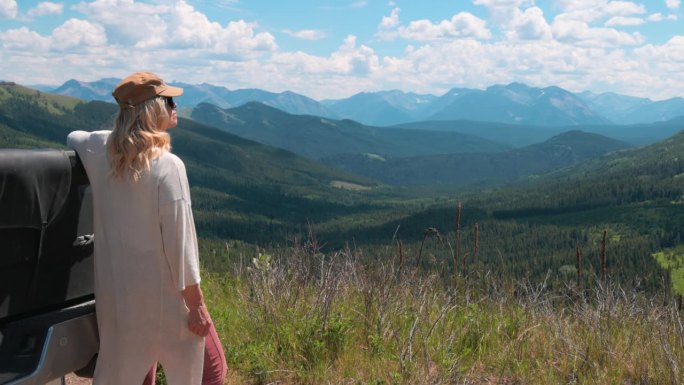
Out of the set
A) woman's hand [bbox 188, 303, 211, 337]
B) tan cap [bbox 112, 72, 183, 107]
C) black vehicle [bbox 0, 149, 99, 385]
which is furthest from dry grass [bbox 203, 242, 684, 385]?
tan cap [bbox 112, 72, 183, 107]

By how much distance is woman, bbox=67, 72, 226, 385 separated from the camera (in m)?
3.14

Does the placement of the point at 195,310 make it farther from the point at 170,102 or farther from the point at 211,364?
the point at 170,102

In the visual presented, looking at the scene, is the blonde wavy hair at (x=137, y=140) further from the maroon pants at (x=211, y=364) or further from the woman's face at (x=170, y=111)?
the maroon pants at (x=211, y=364)

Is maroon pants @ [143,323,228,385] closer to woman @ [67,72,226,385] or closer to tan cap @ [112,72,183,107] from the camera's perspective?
woman @ [67,72,226,385]

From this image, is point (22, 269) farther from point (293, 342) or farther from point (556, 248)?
point (556, 248)

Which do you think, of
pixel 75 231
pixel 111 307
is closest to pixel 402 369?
pixel 111 307

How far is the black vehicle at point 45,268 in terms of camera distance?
289cm

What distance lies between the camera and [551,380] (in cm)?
427

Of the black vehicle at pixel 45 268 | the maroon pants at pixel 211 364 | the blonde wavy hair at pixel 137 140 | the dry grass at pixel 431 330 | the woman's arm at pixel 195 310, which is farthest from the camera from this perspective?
the dry grass at pixel 431 330

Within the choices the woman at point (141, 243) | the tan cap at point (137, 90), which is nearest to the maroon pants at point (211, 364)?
the woman at point (141, 243)

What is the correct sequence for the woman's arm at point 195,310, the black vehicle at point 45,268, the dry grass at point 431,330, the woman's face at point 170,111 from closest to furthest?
1. the black vehicle at point 45,268
2. the woman's arm at point 195,310
3. the woman's face at point 170,111
4. the dry grass at point 431,330

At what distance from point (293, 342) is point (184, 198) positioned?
2.22 meters

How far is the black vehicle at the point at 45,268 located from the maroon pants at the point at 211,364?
0.38 metres

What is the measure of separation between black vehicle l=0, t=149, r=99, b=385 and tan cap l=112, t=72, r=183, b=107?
0.45m
